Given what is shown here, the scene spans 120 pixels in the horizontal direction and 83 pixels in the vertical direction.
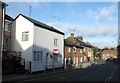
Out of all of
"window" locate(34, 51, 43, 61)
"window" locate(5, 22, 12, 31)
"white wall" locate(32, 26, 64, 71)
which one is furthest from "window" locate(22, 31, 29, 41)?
"window" locate(34, 51, 43, 61)

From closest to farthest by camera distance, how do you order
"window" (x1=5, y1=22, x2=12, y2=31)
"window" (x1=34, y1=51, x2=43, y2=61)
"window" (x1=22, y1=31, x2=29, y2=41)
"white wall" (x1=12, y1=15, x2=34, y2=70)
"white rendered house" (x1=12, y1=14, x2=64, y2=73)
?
"white rendered house" (x1=12, y1=14, x2=64, y2=73)
"white wall" (x1=12, y1=15, x2=34, y2=70)
"window" (x1=5, y1=22, x2=12, y2=31)
"window" (x1=34, y1=51, x2=43, y2=61)
"window" (x1=22, y1=31, x2=29, y2=41)

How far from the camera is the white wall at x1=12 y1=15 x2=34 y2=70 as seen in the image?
120ft

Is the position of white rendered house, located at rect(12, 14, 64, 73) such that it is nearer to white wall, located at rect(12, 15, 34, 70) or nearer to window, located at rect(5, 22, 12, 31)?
white wall, located at rect(12, 15, 34, 70)

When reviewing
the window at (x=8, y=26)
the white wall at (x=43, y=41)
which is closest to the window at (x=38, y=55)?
the white wall at (x=43, y=41)

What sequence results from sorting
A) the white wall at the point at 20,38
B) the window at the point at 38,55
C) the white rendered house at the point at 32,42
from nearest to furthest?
the white rendered house at the point at 32,42
the white wall at the point at 20,38
the window at the point at 38,55

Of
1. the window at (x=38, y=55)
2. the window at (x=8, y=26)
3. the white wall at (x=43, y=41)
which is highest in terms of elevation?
the window at (x=8, y=26)

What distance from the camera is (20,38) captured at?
1497 inches

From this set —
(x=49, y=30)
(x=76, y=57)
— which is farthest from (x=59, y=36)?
(x=76, y=57)

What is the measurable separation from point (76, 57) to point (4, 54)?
33.2 m

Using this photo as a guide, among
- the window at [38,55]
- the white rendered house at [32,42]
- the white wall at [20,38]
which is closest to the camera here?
the white rendered house at [32,42]

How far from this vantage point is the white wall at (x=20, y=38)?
120ft

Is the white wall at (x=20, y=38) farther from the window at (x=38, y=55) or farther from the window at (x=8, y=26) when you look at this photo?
the window at (x=38, y=55)

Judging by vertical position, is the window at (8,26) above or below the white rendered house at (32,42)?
above

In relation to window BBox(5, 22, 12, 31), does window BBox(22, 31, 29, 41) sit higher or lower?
lower
